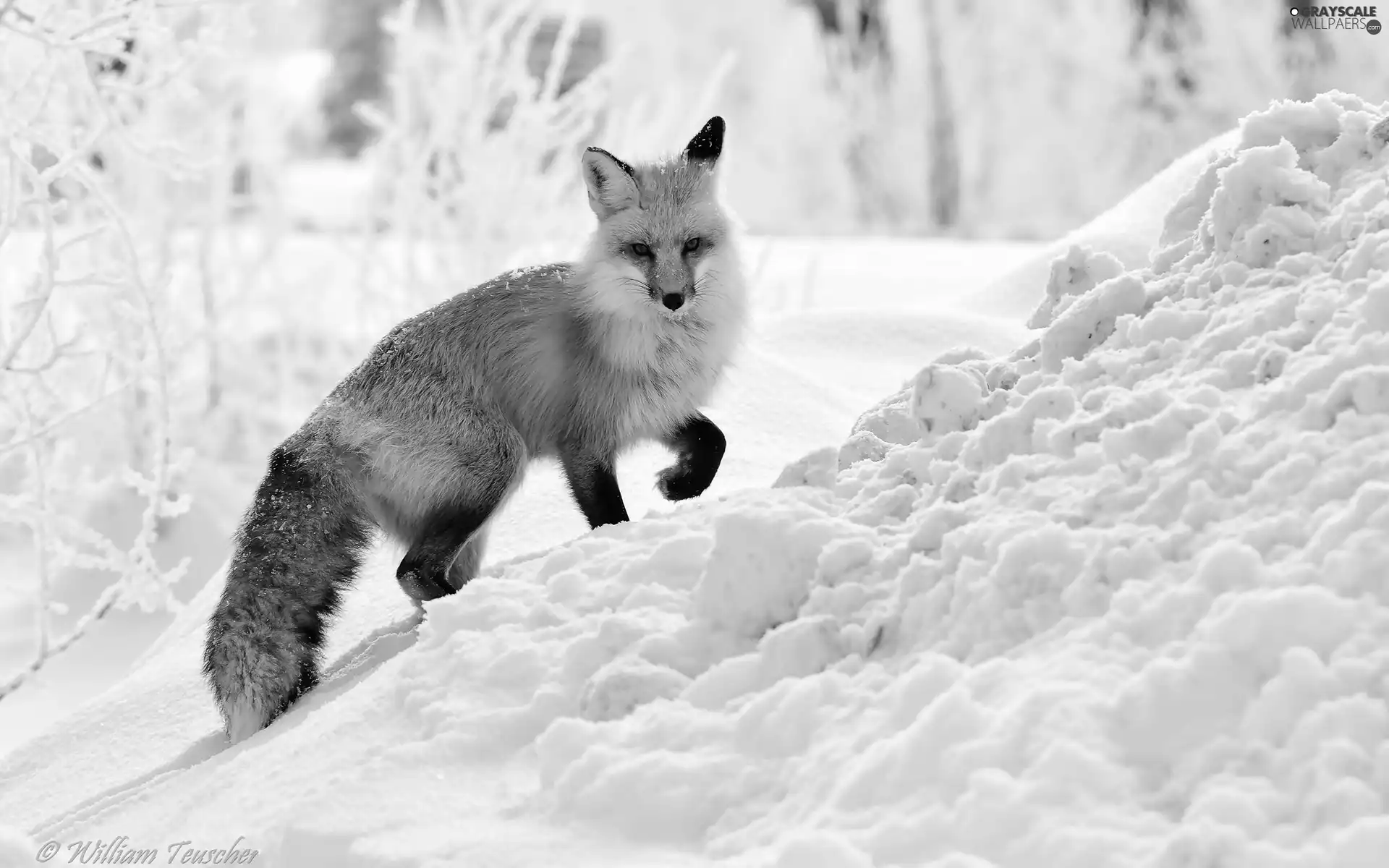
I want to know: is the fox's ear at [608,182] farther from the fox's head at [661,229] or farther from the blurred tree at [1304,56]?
the blurred tree at [1304,56]

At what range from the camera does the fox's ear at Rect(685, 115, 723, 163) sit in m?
3.84

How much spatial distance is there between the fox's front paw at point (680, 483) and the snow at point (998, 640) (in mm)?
886

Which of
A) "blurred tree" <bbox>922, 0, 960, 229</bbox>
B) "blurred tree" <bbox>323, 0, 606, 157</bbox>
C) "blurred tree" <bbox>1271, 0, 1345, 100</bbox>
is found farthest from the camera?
"blurred tree" <bbox>323, 0, 606, 157</bbox>

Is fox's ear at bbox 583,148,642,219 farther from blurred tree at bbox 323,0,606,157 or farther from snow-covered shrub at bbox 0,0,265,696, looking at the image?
blurred tree at bbox 323,0,606,157

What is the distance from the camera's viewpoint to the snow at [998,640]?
1662 mm

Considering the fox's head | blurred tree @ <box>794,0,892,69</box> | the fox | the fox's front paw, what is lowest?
the fox's front paw

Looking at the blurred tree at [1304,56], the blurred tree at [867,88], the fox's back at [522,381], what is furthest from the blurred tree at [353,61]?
the fox's back at [522,381]

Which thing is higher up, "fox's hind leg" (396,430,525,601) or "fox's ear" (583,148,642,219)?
"fox's ear" (583,148,642,219)

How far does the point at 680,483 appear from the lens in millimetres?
3807

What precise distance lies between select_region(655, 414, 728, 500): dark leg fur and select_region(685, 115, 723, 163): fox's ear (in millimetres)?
785

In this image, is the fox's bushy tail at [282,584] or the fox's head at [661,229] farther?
the fox's head at [661,229]

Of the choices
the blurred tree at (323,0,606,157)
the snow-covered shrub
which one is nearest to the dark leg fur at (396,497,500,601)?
the snow-covered shrub

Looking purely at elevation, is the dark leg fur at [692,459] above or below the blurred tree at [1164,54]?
below

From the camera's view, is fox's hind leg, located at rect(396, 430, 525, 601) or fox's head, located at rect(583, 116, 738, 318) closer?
fox's hind leg, located at rect(396, 430, 525, 601)
